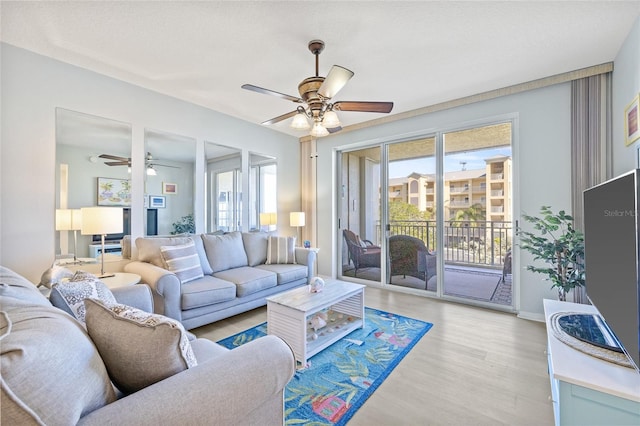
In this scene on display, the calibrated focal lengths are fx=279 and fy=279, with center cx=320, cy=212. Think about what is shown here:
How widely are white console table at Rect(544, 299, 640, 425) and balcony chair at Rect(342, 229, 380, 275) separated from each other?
315cm

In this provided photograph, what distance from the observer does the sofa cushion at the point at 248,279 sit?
2.95 metres

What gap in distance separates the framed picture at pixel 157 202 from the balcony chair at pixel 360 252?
2771mm

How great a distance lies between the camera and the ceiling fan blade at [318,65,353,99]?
190 cm

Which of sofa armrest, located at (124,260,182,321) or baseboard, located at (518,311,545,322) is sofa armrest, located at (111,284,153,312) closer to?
sofa armrest, located at (124,260,182,321)

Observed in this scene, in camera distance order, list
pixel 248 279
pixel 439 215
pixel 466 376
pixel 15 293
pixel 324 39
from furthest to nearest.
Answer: pixel 439 215 < pixel 248 279 < pixel 324 39 < pixel 466 376 < pixel 15 293

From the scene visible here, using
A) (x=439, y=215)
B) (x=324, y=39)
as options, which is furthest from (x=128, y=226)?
(x=439, y=215)

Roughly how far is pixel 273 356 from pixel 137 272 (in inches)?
89.9

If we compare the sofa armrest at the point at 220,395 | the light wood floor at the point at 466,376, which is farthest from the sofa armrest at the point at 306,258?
the sofa armrest at the point at 220,395

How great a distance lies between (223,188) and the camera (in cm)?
398

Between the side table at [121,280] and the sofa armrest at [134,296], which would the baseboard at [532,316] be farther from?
the side table at [121,280]

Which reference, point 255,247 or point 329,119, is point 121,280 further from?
point 329,119

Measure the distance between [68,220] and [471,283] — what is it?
4.91 m

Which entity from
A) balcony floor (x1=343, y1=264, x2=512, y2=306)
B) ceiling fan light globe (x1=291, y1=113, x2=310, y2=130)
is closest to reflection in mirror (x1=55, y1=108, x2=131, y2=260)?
ceiling fan light globe (x1=291, y1=113, x2=310, y2=130)

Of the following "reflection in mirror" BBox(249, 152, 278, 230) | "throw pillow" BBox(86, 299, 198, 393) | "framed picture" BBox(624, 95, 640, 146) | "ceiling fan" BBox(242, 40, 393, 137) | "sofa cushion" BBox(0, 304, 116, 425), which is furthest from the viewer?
"reflection in mirror" BBox(249, 152, 278, 230)
